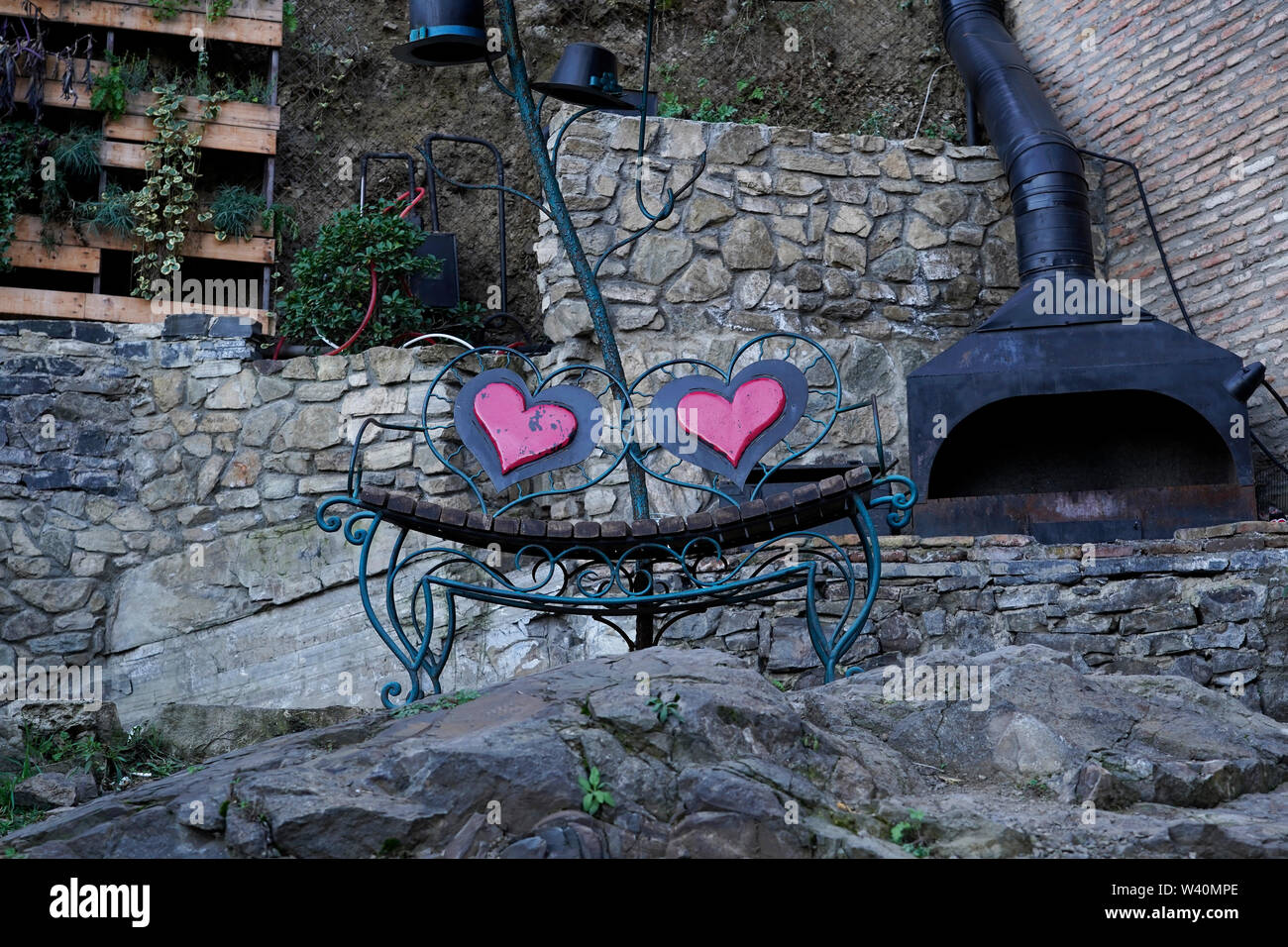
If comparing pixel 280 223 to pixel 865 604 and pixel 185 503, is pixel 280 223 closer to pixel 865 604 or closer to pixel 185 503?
pixel 185 503

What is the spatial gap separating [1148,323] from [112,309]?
494 cm

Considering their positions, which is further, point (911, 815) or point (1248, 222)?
point (1248, 222)

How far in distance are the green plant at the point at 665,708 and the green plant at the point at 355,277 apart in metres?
4.00

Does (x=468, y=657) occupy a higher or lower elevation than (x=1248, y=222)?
lower

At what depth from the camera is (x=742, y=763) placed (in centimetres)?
260

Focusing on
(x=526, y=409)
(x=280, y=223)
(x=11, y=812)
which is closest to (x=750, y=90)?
(x=280, y=223)

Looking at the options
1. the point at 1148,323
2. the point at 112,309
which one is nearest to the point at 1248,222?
the point at 1148,323

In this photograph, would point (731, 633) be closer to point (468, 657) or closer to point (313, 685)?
point (468, 657)

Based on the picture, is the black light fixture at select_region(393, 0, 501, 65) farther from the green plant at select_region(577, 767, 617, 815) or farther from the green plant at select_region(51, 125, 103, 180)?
the green plant at select_region(577, 767, 617, 815)

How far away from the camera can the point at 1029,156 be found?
21.6 feet

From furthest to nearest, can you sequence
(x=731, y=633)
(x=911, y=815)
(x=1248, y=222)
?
(x=1248, y=222), (x=731, y=633), (x=911, y=815)

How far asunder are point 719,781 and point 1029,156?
4.97 metres

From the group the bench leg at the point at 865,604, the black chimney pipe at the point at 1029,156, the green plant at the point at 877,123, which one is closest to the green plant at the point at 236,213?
the green plant at the point at 877,123

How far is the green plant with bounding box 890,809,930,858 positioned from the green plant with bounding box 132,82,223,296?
205 inches
